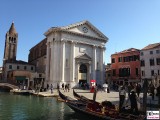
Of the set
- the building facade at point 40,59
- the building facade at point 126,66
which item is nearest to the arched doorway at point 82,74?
the building facade at point 40,59

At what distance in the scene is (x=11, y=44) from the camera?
64062mm

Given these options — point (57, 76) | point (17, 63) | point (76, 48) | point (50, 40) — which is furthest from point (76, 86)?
point (17, 63)

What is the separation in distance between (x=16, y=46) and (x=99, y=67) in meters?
31.5

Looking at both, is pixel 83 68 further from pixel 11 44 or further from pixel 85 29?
pixel 11 44

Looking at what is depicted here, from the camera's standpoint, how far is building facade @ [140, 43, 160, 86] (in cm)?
4078

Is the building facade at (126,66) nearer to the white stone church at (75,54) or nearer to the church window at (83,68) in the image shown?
the white stone church at (75,54)

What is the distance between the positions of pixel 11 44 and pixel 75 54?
1194 inches

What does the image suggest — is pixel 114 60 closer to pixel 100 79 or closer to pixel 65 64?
pixel 100 79

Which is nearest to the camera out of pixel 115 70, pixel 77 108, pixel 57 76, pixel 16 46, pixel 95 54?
→ pixel 77 108

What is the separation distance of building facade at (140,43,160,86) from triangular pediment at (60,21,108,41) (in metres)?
9.07

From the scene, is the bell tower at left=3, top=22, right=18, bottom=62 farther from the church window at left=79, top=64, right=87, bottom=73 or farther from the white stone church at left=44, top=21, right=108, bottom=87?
the church window at left=79, top=64, right=87, bottom=73

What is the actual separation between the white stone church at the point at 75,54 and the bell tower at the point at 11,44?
23.8 metres

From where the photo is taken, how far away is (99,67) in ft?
149

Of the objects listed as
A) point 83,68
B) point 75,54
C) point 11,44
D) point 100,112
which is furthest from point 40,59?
point 100,112
